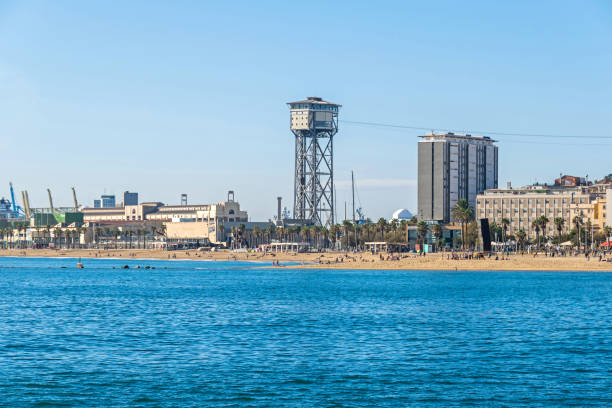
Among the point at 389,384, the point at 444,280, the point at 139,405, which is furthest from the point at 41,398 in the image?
the point at 444,280

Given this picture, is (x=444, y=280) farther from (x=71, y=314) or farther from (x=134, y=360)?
(x=134, y=360)

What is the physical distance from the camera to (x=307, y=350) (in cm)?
5116

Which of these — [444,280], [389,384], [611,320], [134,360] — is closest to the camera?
[389,384]

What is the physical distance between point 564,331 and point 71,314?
3872 centimetres

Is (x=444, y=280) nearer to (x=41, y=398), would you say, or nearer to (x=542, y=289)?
(x=542, y=289)

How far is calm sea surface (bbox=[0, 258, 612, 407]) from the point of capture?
38.8 metres

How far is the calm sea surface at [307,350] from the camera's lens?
127 feet

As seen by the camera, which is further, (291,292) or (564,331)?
(291,292)

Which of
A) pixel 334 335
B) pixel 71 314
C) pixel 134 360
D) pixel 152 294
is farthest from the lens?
pixel 152 294

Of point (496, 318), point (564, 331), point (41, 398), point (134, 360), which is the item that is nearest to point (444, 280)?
point (496, 318)

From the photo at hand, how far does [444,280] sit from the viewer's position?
130250 mm

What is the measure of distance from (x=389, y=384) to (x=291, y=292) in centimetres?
6229

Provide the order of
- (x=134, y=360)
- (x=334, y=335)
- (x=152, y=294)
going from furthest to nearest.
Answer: (x=152, y=294), (x=334, y=335), (x=134, y=360)

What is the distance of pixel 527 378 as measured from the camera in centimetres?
4241
